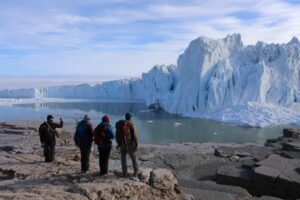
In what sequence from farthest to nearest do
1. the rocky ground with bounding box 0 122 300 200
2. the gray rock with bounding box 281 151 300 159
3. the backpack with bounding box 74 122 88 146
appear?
the gray rock with bounding box 281 151 300 159 < the backpack with bounding box 74 122 88 146 < the rocky ground with bounding box 0 122 300 200

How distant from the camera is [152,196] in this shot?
220 inches

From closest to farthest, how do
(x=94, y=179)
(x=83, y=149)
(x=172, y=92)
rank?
1. (x=94, y=179)
2. (x=83, y=149)
3. (x=172, y=92)

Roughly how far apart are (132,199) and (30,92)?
5577cm

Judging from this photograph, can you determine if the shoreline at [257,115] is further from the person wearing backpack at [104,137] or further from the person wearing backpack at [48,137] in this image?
the person wearing backpack at [104,137]

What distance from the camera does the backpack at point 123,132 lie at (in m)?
5.73

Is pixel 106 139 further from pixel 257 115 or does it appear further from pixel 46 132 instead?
pixel 257 115

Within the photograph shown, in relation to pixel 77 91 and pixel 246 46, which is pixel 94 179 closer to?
pixel 246 46

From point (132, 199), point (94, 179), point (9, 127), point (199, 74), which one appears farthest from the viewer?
point (199, 74)

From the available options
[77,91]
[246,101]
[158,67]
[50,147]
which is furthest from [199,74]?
[77,91]

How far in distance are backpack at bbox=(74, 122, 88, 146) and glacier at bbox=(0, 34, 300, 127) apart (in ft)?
64.1

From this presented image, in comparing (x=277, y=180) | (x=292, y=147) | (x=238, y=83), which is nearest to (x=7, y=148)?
(x=277, y=180)

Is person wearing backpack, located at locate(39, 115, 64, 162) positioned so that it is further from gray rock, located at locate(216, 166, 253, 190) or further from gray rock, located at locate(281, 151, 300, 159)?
gray rock, located at locate(281, 151, 300, 159)

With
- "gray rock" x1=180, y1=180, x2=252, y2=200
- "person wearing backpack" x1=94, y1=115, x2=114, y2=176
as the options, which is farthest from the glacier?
"person wearing backpack" x1=94, y1=115, x2=114, y2=176

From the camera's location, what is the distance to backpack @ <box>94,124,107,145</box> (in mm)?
5773
